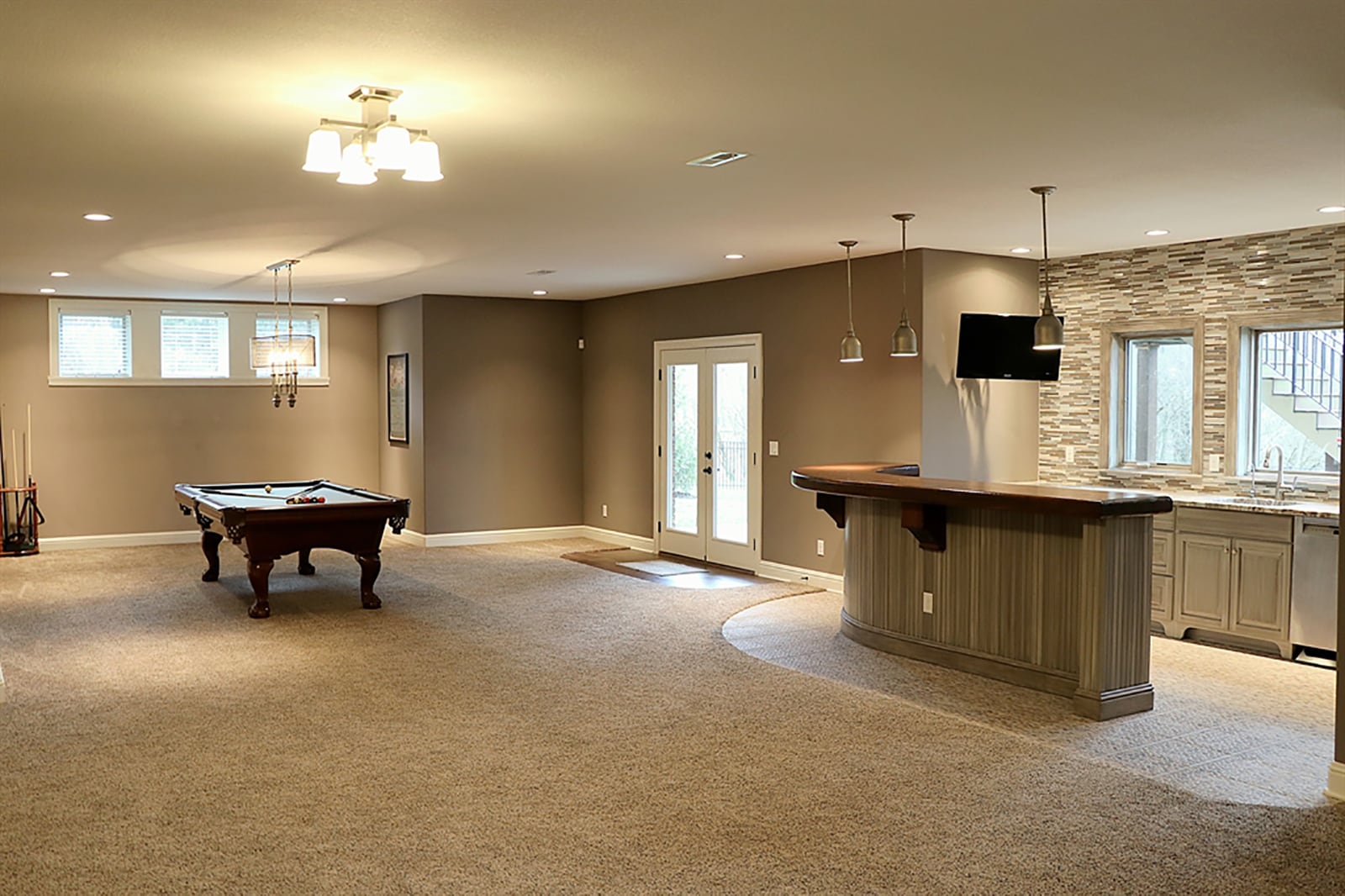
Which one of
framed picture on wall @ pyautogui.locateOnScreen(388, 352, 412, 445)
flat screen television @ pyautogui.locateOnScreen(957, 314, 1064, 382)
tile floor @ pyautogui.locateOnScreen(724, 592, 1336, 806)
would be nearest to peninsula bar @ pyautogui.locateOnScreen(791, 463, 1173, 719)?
tile floor @ pyautogui.locateOnScreen(724, 592, 1336, 806)

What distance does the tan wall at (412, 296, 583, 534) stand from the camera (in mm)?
10773

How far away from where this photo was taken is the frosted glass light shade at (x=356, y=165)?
3.66m

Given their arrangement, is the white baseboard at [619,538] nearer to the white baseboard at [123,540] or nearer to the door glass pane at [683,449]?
the door glass pane at [683,449]

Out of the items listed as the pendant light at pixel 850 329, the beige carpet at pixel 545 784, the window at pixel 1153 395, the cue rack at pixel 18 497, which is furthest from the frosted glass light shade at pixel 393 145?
the cue rack at pixel 18 497

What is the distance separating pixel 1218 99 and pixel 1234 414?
3.67 meters

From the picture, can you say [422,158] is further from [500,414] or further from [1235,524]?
[500,414]

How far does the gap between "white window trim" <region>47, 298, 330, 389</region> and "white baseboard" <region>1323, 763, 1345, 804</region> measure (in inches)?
393

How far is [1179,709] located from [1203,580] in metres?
1.67

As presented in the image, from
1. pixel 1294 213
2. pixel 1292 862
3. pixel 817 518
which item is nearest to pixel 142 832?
pixel 1292 862

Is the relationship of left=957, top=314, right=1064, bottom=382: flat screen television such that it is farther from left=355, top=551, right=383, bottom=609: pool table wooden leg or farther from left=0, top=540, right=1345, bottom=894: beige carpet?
left=355, top=551, right=383, bottom=609: pool table wooden leg

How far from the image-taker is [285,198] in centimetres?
562

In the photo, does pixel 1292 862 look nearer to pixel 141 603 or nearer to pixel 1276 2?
pixel 1276 2

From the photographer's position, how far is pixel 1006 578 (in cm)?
546

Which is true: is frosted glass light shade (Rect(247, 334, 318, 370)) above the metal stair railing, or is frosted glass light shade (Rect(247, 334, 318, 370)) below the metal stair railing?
above
